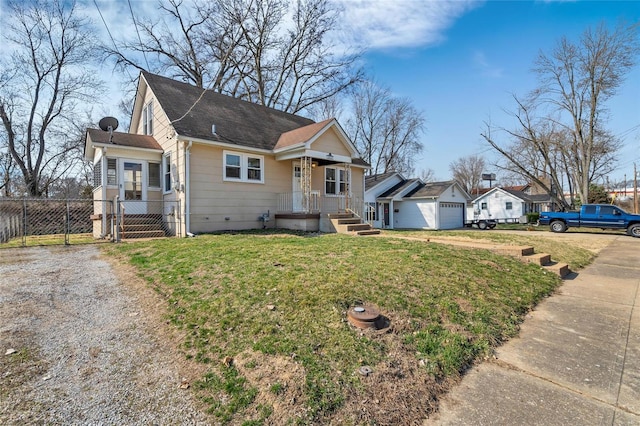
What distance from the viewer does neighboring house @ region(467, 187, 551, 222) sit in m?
35.9

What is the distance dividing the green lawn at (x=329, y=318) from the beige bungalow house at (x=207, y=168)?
528 centimetres

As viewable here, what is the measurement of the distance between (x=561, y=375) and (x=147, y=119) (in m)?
16.1

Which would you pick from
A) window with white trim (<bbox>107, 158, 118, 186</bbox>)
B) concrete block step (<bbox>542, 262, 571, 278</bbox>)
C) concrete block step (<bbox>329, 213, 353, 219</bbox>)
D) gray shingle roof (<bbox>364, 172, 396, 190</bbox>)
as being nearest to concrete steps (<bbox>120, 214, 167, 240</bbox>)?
window with white trim (<bbox>107, 158, 118, 186</bbox>)

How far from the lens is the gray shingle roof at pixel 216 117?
1139cm

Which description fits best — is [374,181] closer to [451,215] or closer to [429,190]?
[429,190]

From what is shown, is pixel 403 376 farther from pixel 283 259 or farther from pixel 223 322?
pixel 283 259

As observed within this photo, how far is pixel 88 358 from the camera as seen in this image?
9.53 ft

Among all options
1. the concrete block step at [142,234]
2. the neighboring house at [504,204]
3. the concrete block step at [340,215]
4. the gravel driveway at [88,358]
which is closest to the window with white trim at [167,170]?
the concrete block step at [142,234]

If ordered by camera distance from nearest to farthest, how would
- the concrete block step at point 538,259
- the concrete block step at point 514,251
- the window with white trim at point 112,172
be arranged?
the concrete block step at point 538,259, the concrete block step at point 514,251, the window with white trim at point 112,172

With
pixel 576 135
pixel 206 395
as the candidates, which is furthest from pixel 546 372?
pixel 576 135

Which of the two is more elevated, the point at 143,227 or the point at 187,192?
the point at 187,192

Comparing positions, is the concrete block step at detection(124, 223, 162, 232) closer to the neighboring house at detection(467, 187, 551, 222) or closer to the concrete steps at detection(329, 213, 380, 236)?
the concrete steps at detection(329, 213, 380, 236)

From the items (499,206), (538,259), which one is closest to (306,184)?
(538,259)

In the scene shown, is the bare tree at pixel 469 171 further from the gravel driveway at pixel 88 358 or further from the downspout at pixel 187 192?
the gravel driveway at pixel 88 358
